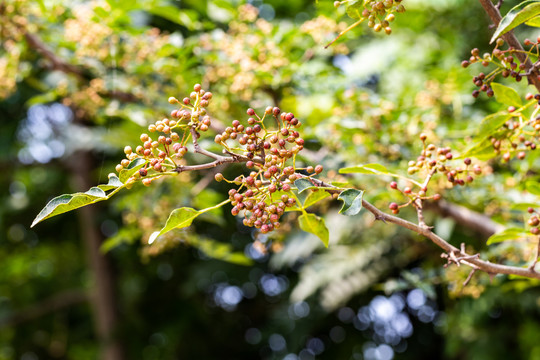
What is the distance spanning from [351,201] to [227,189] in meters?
1.84

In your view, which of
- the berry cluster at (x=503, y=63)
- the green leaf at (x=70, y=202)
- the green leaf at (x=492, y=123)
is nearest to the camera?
the green leaf at (x=70, y=202)

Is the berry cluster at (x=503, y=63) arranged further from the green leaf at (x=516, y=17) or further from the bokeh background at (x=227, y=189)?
the bokeh background at (x=227, y=189)

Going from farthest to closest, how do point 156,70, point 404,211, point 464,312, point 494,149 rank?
point 464,312 < point 404,211 < point 156,70 < point 494,149

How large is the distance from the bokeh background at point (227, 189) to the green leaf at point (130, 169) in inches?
16.2

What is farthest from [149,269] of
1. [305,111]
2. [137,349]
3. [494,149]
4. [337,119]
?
[494,149]

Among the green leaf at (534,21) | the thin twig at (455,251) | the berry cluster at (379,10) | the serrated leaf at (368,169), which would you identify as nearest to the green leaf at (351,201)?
the thin twig at (455,251)

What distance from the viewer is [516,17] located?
0.73m

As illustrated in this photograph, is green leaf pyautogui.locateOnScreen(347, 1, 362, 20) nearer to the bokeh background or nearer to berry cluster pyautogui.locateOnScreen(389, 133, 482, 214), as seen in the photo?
berry cluster pyautogui.locateOnScreen(389, 133, 482, 214)

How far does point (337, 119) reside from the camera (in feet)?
5.89

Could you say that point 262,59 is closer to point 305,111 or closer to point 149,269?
point 305,111

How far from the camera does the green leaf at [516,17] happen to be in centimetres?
72

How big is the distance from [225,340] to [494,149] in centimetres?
376

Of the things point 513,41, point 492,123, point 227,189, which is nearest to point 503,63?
point 513,41

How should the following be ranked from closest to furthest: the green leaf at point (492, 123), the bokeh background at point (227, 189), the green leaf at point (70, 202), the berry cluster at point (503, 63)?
the green leaf at point (70, 202) → the berry cluster at point (503, 63) → the green leaf at point (492, 123) → the bokeh background at point (227, 189)
